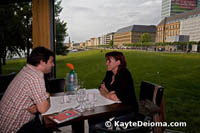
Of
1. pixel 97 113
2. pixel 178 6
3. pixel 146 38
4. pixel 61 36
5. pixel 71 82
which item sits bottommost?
pixel 97 113

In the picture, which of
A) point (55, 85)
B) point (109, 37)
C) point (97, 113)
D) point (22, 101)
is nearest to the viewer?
point (22, 101)

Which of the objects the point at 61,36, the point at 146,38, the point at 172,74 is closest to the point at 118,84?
the point at 146,38

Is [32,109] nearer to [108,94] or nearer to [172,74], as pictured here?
[108,94]

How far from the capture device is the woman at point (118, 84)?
5.38 ft

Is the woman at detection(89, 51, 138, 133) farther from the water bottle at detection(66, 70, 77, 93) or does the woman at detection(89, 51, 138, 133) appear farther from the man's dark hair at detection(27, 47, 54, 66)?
the man's dark hair at detection(27, 47, 54, 66)

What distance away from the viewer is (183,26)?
10.0ft

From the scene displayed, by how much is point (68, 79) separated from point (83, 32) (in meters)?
1.91

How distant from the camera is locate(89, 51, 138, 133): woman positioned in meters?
1.64

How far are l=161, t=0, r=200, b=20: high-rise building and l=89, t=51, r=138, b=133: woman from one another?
6.29 feet

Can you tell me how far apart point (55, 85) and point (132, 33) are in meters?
2.34

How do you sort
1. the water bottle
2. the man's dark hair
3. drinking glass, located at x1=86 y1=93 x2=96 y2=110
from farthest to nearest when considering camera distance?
the water bottle < drinking glass, located at x1=86 y1=93 x2=96 y2=110 < the man's dark hair

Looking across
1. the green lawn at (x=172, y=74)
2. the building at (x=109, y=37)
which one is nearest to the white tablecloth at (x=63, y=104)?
the green lawn at (x=172, y=74)

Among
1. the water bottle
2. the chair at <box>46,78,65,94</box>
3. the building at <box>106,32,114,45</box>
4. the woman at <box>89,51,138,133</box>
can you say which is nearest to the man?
the woman at <box>89,51,138,133</box>

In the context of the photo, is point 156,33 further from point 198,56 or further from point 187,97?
point 187,97
